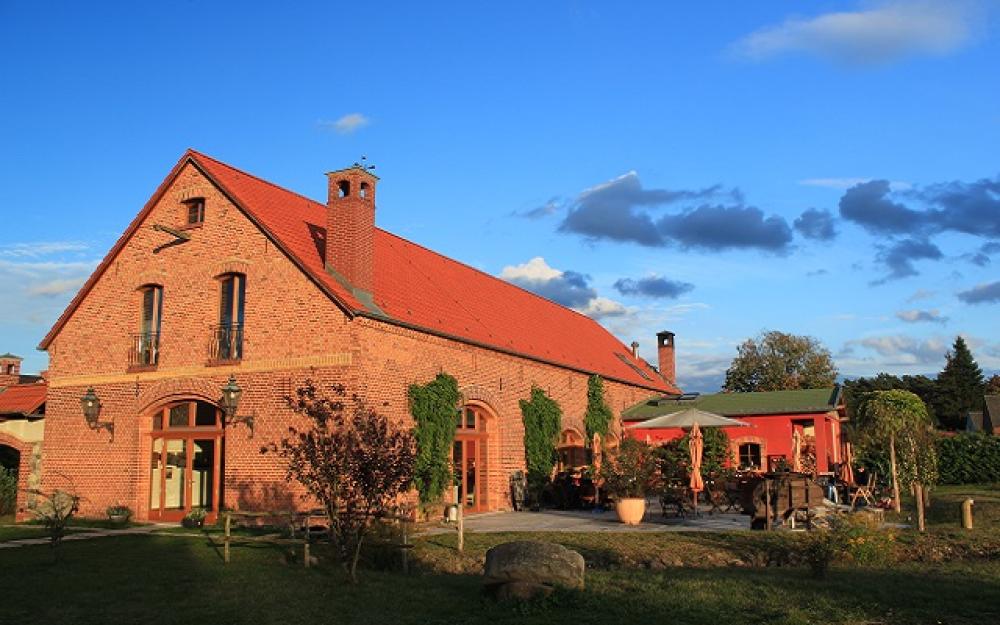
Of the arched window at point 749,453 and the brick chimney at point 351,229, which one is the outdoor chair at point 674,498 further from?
the arched window at point 749,453

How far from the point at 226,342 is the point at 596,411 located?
1324 cm

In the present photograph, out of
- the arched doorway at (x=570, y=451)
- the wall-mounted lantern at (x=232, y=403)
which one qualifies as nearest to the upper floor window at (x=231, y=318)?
the wall-mounted lantern at (x=232, y=403)

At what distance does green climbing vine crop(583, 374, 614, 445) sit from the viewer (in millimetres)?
27445

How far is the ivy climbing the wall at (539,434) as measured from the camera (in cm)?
2336

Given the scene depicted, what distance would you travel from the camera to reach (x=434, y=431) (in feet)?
63.3

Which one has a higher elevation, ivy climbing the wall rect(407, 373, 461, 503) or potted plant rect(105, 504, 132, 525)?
ivy climbing the wall rect(407, 373, 461, 503)

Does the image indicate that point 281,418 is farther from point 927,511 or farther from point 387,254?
point 927,511

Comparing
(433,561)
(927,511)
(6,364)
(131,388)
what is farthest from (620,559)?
(6,364)

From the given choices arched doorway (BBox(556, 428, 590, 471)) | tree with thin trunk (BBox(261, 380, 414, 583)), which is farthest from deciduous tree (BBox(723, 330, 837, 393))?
tree with thin trunk (BBox(261, 380, 414, 583))

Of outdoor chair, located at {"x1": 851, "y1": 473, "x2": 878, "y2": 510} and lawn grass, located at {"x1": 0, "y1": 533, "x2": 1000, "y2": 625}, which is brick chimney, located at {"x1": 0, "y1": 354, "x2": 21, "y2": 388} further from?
outdoor chair, located at {"x1": 851, "y1": 473, "x2": 878, "y2": 510}

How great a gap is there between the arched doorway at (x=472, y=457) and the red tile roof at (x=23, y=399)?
433 inches

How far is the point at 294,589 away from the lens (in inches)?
402

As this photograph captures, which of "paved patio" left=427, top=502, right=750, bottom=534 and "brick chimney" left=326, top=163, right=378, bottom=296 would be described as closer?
"paved patio" left=427, top=502, right=750, bottom=534

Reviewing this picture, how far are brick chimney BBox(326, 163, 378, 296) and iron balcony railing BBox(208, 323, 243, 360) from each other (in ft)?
8.46
